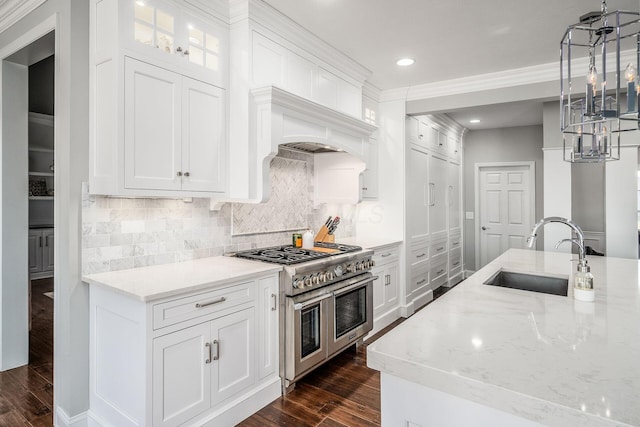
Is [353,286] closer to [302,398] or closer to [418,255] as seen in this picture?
[302,398]

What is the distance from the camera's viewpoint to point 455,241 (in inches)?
247

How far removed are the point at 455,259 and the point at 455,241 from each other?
0.31 m

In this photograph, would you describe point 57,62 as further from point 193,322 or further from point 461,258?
point 461,258

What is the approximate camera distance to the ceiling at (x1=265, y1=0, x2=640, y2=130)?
2.53 metres

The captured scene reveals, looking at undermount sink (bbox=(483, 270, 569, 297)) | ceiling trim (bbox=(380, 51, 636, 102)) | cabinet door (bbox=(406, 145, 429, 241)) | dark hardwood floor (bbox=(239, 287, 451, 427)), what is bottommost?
dark hardwood floor (bbox=(239, 287, 451, 427))

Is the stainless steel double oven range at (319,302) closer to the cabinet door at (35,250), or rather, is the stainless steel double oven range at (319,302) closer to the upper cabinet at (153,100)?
the upper cabinet at (153,100)

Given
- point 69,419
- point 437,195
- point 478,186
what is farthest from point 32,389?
point 478,186

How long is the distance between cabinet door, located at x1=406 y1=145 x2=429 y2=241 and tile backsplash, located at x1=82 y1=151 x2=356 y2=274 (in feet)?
4.48

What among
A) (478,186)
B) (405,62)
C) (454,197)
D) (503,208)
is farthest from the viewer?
(478,186)

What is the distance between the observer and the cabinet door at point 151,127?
1987 millimetres

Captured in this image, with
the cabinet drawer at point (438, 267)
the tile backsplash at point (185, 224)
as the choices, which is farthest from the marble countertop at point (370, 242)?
the cabinet drawer at point (438, 267)

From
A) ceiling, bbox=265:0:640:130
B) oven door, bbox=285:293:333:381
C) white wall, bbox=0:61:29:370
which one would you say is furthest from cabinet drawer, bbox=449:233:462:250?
white wall, bbox=0:61:29:370

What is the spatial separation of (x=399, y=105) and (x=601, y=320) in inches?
134

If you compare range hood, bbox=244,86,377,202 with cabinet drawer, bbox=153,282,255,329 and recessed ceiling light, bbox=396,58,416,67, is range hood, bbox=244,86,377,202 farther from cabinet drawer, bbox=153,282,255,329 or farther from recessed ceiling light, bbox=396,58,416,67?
recessed ceiling light, bbox=396,58,416,67
